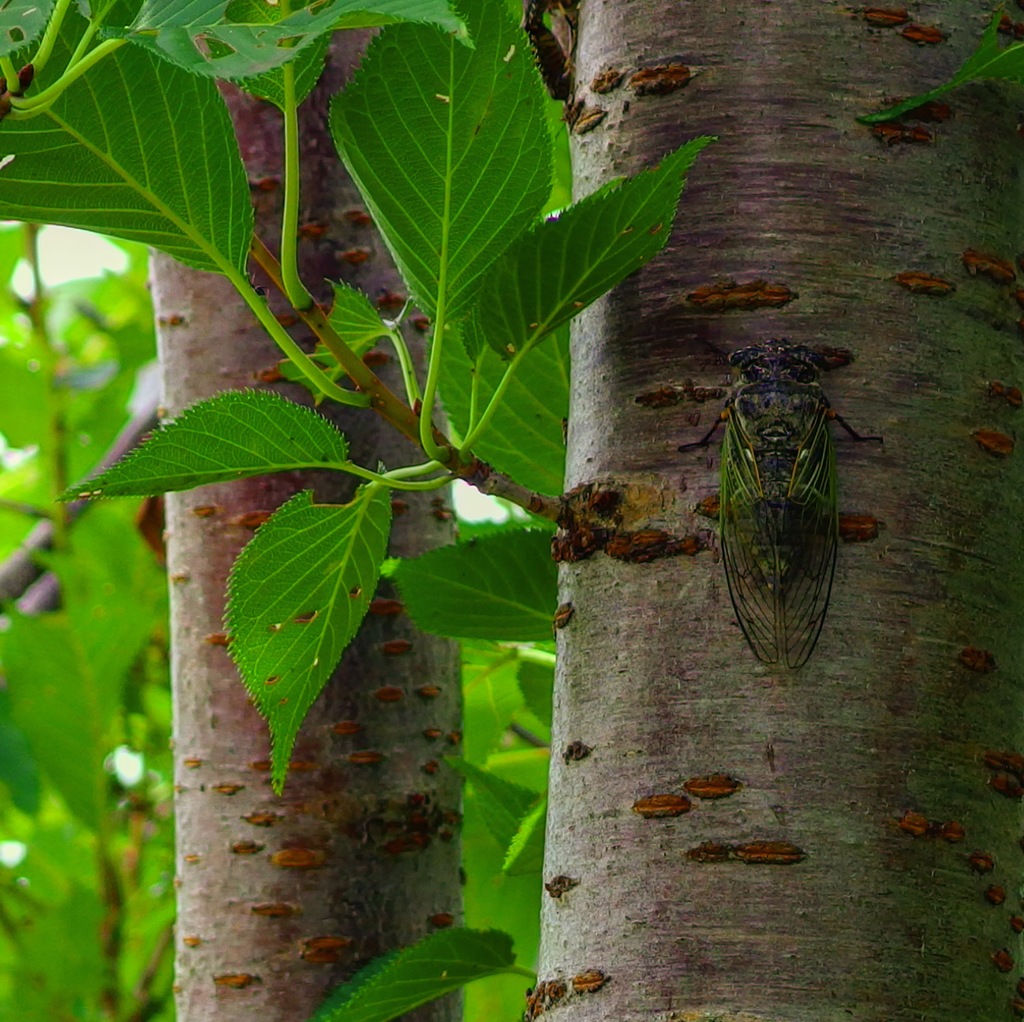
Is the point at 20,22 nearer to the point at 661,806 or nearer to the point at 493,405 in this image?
the point at 493,405

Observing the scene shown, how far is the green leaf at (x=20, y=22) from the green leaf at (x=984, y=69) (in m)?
0.42

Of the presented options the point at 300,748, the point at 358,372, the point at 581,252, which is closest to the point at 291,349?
the point at 358,372

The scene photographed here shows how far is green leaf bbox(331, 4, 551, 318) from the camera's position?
0.65 meters

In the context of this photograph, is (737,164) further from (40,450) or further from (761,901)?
(40,450)

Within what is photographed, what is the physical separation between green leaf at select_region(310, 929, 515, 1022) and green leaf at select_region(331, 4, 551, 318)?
41 cm

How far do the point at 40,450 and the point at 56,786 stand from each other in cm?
53

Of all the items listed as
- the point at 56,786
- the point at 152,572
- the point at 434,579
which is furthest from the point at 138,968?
the point at 434,579

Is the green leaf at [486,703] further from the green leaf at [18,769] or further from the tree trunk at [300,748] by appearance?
the green leaf at [18,769]

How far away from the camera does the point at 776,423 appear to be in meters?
0.68

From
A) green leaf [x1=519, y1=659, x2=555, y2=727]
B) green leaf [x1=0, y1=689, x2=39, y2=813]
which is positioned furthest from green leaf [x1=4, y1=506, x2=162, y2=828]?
green leaf [x1=519, y1=659, x2=555, y2=727]

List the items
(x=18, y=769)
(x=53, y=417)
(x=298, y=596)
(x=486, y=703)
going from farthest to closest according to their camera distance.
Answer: (x=53, y=417) < (x=18, y=769) < (x=486, y=703) < (x=298, y=596)

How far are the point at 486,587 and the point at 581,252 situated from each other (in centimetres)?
29

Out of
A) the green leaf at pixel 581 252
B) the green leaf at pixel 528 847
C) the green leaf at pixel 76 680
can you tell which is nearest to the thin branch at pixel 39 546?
the green leaf at pixel 76 680

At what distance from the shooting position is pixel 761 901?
60cm
